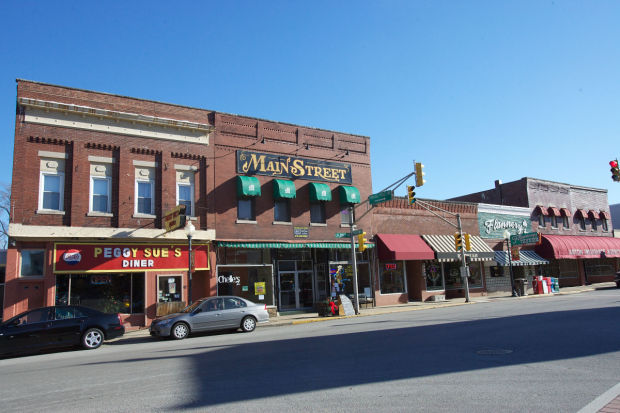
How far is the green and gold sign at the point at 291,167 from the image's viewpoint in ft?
76.1

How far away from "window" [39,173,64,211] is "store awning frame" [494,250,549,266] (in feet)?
88.6

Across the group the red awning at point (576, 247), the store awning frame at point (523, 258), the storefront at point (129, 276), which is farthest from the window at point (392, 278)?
the red awning at point (576, 247)

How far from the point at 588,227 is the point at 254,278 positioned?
34479 mm

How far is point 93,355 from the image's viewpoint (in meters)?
12.3

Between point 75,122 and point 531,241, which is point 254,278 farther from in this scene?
point 531,241

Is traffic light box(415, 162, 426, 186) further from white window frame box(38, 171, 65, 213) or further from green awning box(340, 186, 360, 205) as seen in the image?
white window frame box(38, 171, 65, 213)

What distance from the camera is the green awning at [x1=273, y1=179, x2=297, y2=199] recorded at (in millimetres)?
23152

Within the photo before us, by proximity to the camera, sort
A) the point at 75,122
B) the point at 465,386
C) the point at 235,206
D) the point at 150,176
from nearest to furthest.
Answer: the point at 465,386 → the point at 75,122 → the point at 150,176 → the point at 235,206

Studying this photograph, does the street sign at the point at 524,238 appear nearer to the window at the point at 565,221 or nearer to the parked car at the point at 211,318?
the window at the point at 565,221

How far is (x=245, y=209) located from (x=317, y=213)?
14.4 feet

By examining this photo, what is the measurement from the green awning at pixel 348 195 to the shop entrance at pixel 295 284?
13.2ft

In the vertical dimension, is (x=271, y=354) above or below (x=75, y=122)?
below

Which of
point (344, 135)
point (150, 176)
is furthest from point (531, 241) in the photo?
point (150, 176)

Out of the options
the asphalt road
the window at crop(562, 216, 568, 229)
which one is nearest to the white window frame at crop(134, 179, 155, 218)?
the asphalt road
